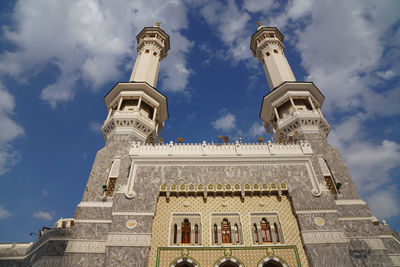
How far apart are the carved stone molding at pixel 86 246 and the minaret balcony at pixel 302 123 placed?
1312 cm

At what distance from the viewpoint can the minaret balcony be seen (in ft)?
56.8

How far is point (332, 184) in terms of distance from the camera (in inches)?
565

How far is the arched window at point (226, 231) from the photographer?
1178cm

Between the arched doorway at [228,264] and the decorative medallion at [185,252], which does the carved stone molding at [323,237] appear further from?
the decorative medallion at [185,252]

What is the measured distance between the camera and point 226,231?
12023mm

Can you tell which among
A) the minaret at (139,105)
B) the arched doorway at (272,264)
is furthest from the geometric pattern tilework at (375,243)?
the minaret at (139,105)

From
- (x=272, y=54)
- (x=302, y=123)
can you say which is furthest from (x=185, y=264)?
(x=272, y=54)

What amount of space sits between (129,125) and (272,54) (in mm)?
15170

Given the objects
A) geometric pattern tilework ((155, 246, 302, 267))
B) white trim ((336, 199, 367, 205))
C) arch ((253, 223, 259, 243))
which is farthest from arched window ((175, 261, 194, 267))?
white trim ((336, 199, 367, 205))

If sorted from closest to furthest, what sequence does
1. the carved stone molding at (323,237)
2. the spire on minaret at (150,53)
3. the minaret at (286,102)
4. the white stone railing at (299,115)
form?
the carved stone molding at (323,237)
the minaret at (286,102)
the white stone railing at (299,115)
the spire on minaret at (150,53)

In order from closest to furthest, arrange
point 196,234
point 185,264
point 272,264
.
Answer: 1. point 185,264
2. point 272,264
3. point 196,234

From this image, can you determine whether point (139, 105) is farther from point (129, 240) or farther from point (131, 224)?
point (129, 240)

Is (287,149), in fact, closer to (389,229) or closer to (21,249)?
(389,229)

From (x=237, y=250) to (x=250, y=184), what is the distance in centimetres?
328
